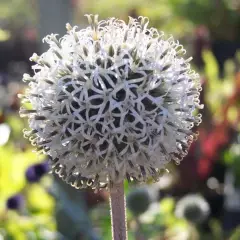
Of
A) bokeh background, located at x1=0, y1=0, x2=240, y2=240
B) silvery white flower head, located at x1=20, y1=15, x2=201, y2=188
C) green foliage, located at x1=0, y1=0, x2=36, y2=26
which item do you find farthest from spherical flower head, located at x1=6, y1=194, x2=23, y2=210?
green foliage, located at x1=0, y1=0, x2=36, y2=26

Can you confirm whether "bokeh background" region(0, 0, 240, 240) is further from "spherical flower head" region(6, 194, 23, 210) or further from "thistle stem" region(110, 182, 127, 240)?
"thistle stem" region(110, 182, 127, 240)

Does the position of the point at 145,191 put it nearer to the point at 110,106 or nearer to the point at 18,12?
the point at 110,106

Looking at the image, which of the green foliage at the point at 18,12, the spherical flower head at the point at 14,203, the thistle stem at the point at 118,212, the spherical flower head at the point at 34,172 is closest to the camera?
the thistle stem at the point at 118,212

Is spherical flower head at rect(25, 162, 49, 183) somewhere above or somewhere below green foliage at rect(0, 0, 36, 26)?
below

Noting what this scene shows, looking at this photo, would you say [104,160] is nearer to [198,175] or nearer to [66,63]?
[66,63]

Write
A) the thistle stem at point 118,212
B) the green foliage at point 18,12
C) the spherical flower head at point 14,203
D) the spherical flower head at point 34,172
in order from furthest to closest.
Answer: the green foliage at point 18,12 → the spherical flower head at point 34,172 → the spherical flower head at point 14,203 → the thistle stem at point 118,212

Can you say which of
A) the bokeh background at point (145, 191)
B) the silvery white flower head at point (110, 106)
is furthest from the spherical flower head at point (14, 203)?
the silvery white flower head at point (110, 106)

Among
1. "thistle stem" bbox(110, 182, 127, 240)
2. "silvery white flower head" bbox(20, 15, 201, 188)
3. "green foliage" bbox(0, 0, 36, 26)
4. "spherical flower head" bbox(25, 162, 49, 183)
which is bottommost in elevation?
"thistle stem" bbox(110, 182, 127, 240)

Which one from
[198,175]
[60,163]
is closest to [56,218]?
[198,175]

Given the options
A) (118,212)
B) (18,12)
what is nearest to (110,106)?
(118,212)

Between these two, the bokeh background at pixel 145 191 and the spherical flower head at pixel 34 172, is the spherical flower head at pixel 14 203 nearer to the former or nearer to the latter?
the bokeh background at pixel 145 191
